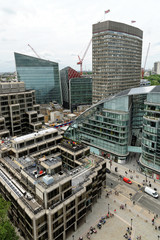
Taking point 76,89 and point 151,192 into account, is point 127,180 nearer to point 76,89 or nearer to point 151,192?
point 151,192

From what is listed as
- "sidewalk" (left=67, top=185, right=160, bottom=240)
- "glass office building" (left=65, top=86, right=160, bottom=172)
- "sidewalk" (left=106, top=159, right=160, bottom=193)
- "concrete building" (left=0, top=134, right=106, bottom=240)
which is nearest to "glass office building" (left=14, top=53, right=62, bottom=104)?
"glass office building" (left=65, top=86, right=160, bottom=172)

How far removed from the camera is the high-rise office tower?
138250mm

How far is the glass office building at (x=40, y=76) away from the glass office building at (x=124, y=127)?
93.4 meters

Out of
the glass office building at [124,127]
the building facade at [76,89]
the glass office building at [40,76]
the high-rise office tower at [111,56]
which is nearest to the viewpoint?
the glass office building at [124,127]

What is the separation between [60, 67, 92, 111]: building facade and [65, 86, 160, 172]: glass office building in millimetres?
87054

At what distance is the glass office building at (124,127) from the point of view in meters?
72.2

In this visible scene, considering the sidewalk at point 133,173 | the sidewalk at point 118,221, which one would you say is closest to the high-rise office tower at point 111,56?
the sidewalk at point 133,173

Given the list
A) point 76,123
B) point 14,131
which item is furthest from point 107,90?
point 14,131

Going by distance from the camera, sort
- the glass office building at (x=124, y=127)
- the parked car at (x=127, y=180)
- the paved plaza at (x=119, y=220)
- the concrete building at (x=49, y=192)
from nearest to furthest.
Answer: the concrete building at (x=49, y=192) → the paved plaza at (x=119, y=220) → the glass office building at (x=124, y=127) → the parked car at (x=127, y=180)

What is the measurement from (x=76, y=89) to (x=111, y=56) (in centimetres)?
5577

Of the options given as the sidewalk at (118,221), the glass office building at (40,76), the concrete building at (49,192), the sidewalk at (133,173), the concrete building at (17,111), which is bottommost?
the sidewalk at (118,221)

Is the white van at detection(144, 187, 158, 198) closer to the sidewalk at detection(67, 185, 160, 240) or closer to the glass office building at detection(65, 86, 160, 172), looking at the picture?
the sidewalk at detection(67, 185, 160, 240)

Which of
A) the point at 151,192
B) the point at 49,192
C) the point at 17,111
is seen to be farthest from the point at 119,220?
the point at 17,111

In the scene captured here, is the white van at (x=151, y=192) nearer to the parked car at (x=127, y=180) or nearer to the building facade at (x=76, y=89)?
the parked car at (x=127, y=180)
